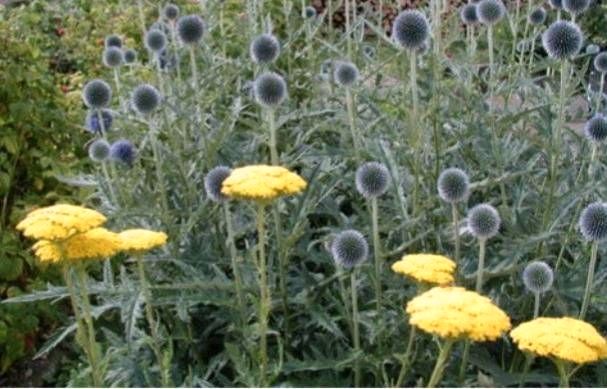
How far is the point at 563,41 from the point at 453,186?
66cm

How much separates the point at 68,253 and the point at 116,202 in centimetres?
114

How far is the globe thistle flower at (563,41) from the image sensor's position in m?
2.79

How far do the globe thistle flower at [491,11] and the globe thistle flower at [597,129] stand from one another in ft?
2.44

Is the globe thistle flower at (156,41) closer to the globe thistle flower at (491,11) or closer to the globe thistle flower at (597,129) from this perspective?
the globe thistle flower at (491,11)

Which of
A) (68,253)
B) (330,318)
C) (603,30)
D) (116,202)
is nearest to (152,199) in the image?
(116,202)

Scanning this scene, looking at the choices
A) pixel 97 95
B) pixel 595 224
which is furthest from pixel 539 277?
pixel 97 95

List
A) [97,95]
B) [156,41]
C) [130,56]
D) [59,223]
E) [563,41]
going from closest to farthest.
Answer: [59,223] < [563,41] < [97,95] < [156,41] < [130,56]

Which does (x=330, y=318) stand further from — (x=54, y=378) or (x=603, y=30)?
(x=603, y=30)

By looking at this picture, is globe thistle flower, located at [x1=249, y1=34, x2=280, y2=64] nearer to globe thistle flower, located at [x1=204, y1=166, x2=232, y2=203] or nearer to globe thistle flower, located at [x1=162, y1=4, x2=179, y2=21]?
globe thistle flower, located at [x1=204, y1=166, x2=232, y2=203]

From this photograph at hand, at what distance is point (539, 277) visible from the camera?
2.27 metres

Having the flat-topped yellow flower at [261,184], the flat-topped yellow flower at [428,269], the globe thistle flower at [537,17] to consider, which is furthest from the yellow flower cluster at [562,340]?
the globe thistle flower at [537,17]

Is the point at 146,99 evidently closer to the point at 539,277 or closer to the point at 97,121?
the point at 97,121

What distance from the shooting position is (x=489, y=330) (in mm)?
1688

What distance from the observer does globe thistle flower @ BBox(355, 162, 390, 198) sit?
2428 millimetres
